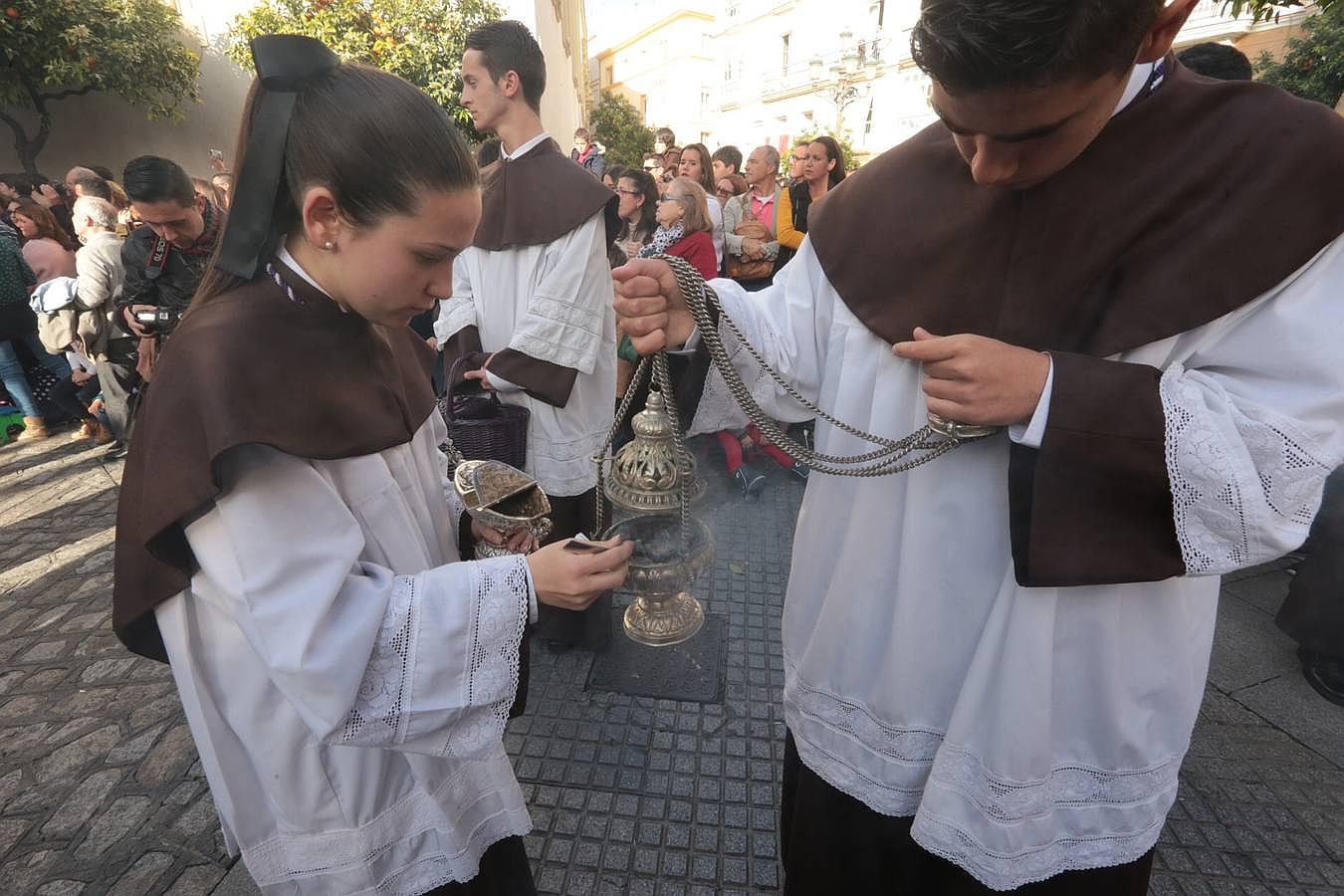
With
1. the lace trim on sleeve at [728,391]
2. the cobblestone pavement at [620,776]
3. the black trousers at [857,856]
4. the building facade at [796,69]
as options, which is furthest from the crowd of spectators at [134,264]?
Answer: the building facade at [796,69]

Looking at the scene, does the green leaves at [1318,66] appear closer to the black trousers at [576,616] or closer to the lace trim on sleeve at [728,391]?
the black trousers at [576,616]

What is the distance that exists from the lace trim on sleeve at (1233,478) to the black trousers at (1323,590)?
2793 mm

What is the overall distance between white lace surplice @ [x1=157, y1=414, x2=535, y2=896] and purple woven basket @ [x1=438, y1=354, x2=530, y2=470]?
1.15 metres

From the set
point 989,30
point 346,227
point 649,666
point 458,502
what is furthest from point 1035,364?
point 649,666

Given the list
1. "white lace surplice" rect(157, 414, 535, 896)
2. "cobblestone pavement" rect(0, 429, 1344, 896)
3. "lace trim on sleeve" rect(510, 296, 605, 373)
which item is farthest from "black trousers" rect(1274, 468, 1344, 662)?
"white lace surplice" rect(157, 414, 535, 896)

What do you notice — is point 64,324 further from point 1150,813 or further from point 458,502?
point 1150,813

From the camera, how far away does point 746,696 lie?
3068 mm

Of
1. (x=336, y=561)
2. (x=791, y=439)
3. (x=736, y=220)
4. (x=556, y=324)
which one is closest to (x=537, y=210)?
(x=556, y=324)

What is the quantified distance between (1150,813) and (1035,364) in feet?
3.24

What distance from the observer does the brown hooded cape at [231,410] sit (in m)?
1.04

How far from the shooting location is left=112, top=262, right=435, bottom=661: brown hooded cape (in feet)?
3.41

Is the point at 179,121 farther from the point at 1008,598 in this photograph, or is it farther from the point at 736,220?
the point at 1008,598

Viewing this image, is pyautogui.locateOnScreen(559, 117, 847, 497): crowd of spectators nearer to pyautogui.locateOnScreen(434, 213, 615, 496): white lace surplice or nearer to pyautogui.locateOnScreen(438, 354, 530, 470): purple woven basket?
pyautogui.locateOnScreen(434, 213, 615, 496): white lace surplice

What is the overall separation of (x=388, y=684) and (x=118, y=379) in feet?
19.8
